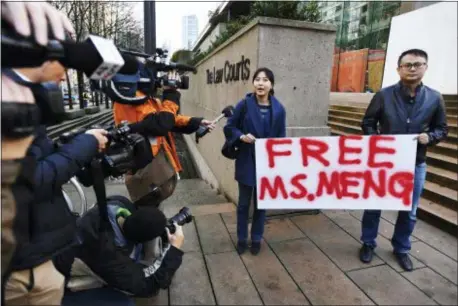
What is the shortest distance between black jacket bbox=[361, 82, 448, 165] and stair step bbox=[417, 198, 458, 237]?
3.41 feet


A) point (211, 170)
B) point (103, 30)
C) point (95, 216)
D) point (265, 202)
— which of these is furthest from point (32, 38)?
point (103, 30)

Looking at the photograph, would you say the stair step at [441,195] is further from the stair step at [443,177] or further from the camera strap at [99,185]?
the camera strap at [99,185]

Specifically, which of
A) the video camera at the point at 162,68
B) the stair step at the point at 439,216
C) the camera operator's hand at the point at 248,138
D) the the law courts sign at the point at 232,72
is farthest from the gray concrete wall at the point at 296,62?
the stair step at the point at 439,216

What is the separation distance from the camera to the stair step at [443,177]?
11.9 feet

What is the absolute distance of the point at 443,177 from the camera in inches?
148

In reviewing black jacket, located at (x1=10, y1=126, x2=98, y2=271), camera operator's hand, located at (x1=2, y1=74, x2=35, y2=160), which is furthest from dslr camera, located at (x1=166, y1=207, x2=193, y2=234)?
camera operator's hand, located at (x1=2, y1=74, x2=35, y2=160)

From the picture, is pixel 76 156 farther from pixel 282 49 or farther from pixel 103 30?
pixel 103 30

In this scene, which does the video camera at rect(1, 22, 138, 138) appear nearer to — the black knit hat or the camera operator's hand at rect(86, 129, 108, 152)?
the camera operator's hand at rect(86, 129, 108, 152)

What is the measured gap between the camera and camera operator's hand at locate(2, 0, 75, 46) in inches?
28.5

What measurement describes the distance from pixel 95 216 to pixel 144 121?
76cm

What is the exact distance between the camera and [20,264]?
1.15m

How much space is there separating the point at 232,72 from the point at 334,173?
2.31 m

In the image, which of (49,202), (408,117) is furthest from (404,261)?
(49,202)

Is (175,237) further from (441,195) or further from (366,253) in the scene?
(441,195)
